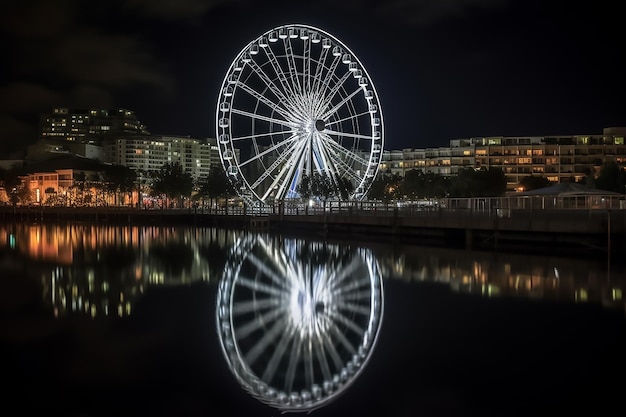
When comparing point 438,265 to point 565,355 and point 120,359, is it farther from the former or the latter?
point 120,359

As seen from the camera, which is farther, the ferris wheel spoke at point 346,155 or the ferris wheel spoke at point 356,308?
the ferris wheel spoke at point 346,155

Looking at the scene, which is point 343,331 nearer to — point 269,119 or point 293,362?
point 293,362

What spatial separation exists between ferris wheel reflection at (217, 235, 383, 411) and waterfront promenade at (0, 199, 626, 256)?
7.87m

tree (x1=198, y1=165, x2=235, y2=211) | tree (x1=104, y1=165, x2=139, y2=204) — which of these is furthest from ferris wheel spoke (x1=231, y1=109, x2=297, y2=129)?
tree (x1=104, y1=165, x2=139, y2=204)

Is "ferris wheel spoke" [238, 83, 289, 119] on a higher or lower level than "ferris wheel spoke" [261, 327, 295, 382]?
higher

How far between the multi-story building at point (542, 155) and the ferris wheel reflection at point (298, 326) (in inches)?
3727

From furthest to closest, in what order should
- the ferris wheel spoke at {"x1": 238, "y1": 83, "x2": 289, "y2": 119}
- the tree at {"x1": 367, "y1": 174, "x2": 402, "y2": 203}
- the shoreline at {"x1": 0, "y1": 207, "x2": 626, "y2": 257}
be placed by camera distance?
the tree at {"x1": 367, "y1": 174, "x2": 402, "y2": 203} → the ferris wheel spoke at {"x1": 238, "y1": 83, "x2": 289, "y2": 119} → the shoreline at {"x1": 0, "y1": 207, "x2": 626, "y2": 257}

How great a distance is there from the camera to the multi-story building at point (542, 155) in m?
116

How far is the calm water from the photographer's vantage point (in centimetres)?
884

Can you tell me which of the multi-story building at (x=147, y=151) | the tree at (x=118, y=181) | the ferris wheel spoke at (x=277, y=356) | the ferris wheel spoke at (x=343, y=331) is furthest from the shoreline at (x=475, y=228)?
the multi-story building at (x=147, y=151)

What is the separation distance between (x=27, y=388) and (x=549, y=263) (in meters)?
19.7

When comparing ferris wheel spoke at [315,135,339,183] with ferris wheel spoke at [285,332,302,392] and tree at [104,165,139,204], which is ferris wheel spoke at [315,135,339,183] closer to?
ferris wheel spoke at [285,332,302,392]

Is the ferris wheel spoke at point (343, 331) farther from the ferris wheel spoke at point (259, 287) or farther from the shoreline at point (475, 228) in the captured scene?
the shoreline at point (475, 228)

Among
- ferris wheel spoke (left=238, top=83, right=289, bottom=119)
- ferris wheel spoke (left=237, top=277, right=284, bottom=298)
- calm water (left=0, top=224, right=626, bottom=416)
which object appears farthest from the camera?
ferris wheel spoke (left=238, top=83, right=289, bottom=119)
